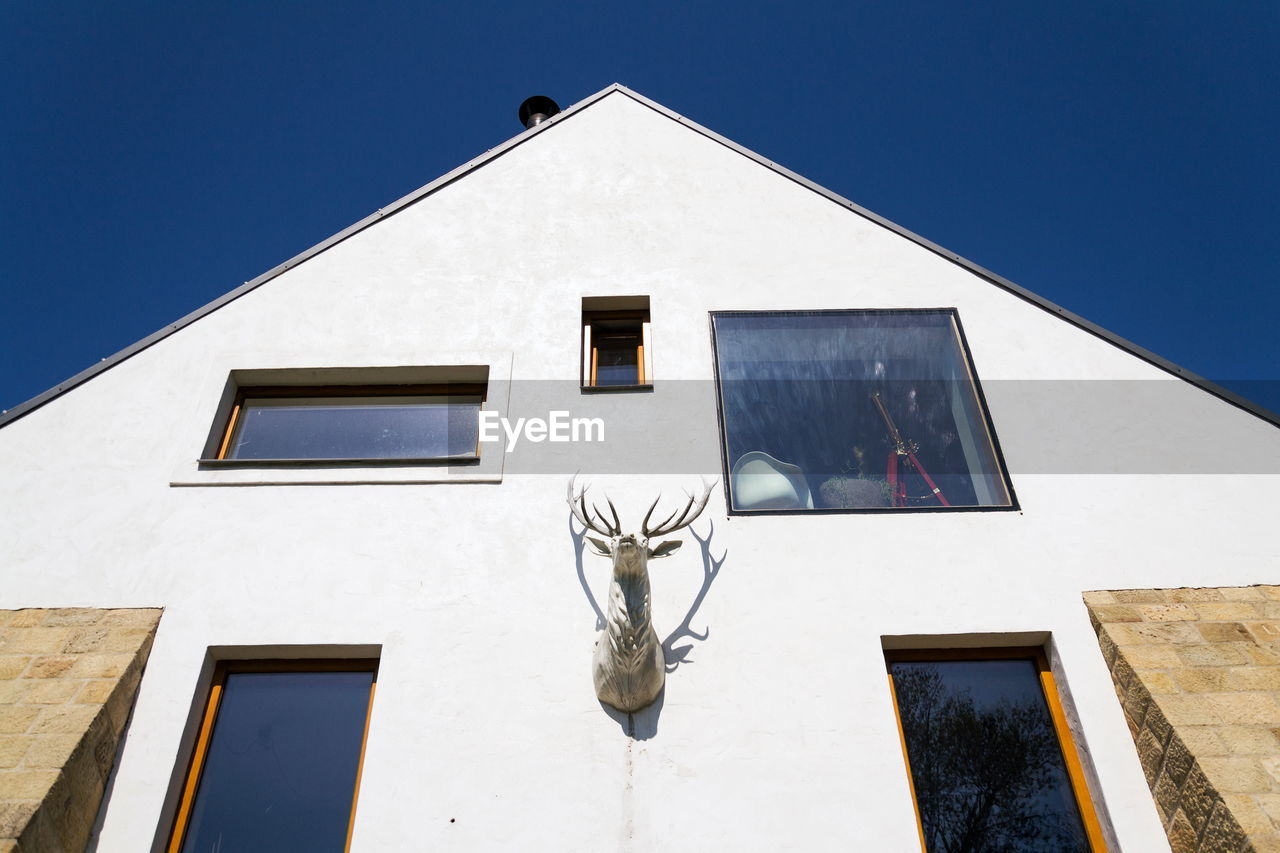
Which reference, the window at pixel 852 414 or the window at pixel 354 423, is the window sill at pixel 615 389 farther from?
the window at pixel 354 423

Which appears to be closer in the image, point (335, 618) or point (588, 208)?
point (335, 618)

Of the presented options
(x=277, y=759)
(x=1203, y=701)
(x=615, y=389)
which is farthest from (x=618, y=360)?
(x=1203, y=701)

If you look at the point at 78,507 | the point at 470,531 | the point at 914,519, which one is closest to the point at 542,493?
the point at 470,531

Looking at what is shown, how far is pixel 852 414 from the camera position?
21.4ft

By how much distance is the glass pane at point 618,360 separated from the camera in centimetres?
699

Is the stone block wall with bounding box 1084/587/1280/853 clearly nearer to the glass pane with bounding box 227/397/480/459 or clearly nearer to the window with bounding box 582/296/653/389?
the window with bounding box 582/296/653/389

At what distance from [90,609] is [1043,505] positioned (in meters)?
5.44

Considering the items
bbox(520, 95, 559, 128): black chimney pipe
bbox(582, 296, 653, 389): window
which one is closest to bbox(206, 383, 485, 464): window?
bbox(582, 296, 653, 389): window

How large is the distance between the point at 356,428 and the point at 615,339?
199cm

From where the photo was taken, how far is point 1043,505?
5715 mm

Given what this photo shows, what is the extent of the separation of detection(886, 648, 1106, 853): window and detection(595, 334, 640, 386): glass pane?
282 cm

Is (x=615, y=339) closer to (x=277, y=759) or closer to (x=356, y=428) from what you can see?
(x=356, y=428)

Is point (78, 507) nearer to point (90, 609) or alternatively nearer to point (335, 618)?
point (90, 609)

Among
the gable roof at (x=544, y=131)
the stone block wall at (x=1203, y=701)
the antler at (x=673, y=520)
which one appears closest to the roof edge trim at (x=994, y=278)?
the gable roof at (x=544, y=131)
